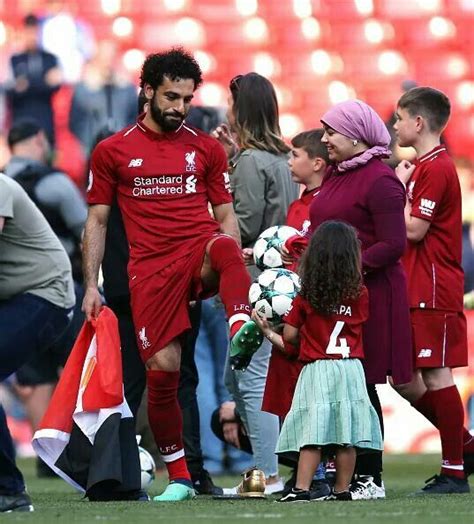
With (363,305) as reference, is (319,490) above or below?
below

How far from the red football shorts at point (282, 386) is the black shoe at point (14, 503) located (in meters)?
1.20

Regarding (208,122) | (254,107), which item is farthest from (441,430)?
(208,122)

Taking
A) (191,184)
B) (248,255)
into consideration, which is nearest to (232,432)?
(248,255)

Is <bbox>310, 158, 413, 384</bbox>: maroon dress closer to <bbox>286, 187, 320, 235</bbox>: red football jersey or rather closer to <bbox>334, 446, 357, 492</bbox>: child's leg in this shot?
<bbox>334, 446, 357, 492</bbox>: child's leg

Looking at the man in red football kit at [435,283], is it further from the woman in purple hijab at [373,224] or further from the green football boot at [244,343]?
the green football boot at [244,343]

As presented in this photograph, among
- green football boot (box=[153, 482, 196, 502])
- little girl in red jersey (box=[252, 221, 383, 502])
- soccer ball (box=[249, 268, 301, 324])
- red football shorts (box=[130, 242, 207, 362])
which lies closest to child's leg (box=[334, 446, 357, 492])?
little girl in red jersey (box=[252, 221, 383, 502])

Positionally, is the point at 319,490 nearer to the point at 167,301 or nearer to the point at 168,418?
the point at 168,418

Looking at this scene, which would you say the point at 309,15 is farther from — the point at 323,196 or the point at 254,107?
the point at 323,196

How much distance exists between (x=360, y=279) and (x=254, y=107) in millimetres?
1385

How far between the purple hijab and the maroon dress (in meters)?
0.04

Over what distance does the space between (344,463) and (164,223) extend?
1233mm

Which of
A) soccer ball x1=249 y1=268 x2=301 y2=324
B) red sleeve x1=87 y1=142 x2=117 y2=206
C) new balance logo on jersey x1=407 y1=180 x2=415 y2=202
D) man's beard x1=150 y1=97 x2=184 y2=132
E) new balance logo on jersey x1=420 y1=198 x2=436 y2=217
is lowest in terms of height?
soccer ball x1=249 y1=268 x2=301 y2=324

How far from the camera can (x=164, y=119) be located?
6.80 m

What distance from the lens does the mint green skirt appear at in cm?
634
